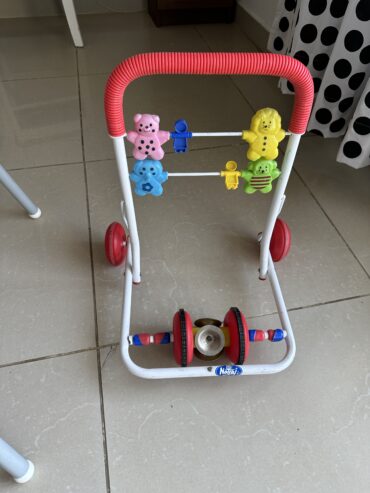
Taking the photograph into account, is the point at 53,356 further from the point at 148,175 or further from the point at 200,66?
the point at 200,66

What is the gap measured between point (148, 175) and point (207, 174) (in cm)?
10

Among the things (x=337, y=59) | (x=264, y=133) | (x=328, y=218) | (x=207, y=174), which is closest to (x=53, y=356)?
(x=207, y=174)

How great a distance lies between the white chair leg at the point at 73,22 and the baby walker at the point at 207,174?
1.30 m

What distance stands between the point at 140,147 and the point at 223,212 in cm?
51

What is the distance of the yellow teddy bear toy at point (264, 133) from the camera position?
0.58 meters

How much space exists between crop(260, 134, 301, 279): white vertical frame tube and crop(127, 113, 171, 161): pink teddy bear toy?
20cm

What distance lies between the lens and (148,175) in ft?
2.06

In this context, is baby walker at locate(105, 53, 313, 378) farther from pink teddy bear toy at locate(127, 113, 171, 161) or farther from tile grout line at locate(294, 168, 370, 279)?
→ tile grout line at locate(294, 168, 370, 279)

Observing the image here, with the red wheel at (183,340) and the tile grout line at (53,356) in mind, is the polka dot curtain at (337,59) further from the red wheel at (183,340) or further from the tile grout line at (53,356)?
the tile grout line at (53,356)

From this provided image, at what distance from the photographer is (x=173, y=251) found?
0.98m

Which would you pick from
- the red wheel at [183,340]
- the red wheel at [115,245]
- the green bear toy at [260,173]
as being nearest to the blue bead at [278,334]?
the red wheel at [183,340]

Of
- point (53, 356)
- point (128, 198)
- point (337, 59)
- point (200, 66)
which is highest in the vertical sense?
point (200, 66)

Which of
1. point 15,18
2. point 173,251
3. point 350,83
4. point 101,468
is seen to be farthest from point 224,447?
point 15,18

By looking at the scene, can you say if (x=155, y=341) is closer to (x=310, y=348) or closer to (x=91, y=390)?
(x=91, y=390)
